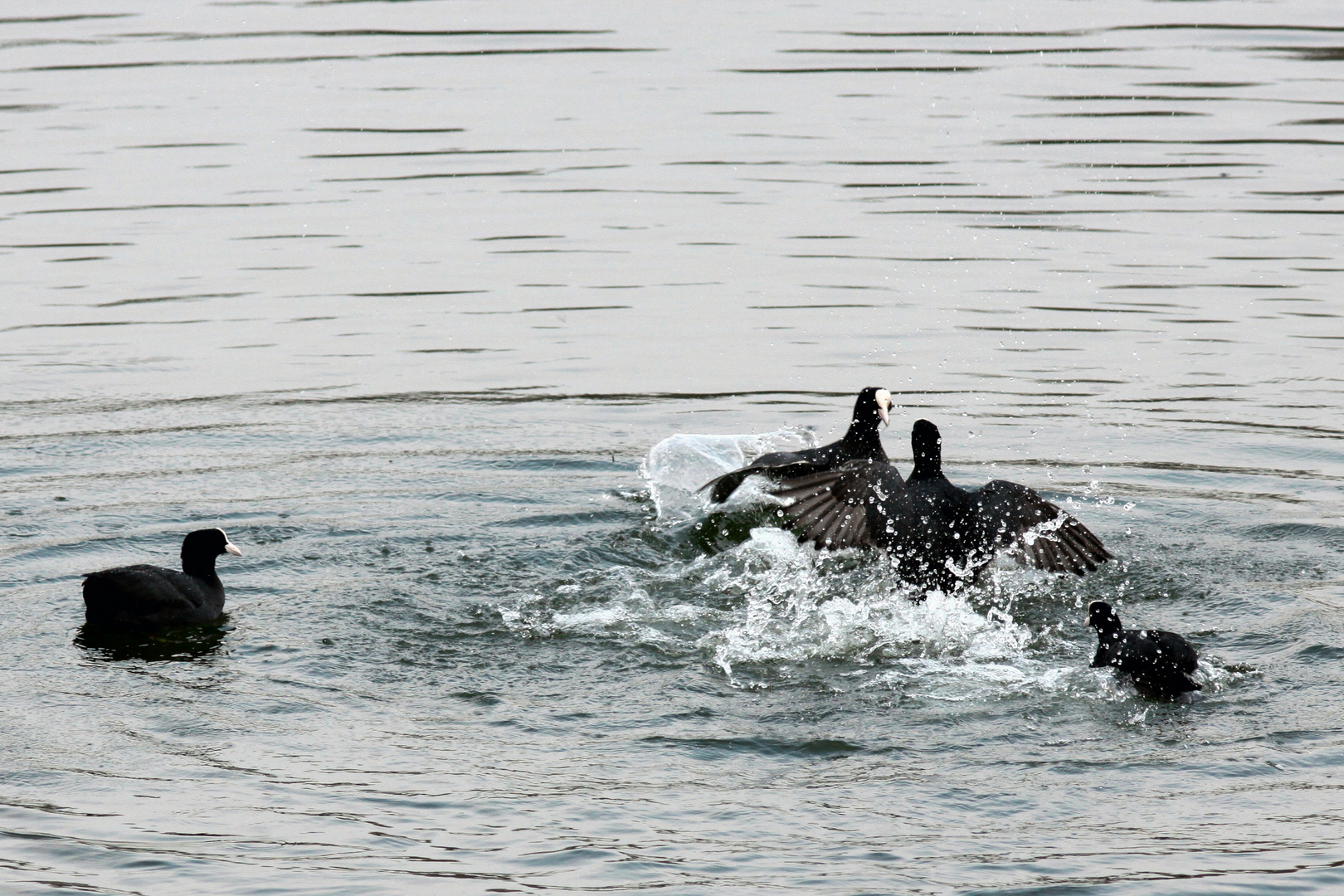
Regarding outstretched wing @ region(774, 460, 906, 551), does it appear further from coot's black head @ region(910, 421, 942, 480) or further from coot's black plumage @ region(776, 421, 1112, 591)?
coot's black head @ region(910, 421, 942, 480)

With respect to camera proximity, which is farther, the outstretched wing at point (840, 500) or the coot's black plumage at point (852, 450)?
the coot's black plumage at point (852, 450)

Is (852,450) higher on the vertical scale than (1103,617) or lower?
higher

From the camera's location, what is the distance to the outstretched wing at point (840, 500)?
748cm

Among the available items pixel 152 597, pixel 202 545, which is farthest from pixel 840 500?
pixel 152 597

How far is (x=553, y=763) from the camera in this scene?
5.58 m

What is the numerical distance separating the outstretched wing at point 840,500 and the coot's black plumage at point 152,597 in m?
2.47

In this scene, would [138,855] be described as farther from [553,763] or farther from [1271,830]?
[1271,830]

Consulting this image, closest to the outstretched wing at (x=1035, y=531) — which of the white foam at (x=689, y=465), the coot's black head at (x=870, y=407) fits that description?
the coot's black head at (x=870, y=407)

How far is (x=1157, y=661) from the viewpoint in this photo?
6.04 m

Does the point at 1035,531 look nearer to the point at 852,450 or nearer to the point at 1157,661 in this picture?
the point at 852,450

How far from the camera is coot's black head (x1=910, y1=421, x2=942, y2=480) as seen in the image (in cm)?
737

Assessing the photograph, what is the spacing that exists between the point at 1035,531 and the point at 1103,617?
852 millimetres

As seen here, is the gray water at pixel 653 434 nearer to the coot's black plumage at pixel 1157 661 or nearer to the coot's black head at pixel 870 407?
the coot's black plumage at pixel 1157 661

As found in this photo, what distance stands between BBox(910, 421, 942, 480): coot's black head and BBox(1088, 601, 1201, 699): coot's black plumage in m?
1.41
